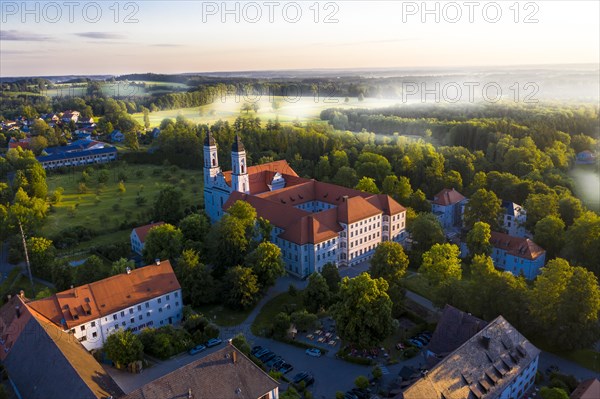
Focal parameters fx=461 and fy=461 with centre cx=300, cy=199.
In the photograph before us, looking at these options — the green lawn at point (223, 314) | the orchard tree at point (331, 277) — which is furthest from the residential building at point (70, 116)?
the orchard tree at point (331, 277)

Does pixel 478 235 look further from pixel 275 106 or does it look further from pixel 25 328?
pixel 275 106

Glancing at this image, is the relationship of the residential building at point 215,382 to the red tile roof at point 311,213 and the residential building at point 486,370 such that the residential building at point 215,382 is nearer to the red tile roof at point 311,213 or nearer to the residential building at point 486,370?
the residential building at point 486,370

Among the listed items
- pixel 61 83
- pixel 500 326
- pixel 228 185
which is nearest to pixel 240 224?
pixel 228 185

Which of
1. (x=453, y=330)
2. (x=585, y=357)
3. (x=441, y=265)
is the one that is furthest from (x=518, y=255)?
(x=453, y=330)

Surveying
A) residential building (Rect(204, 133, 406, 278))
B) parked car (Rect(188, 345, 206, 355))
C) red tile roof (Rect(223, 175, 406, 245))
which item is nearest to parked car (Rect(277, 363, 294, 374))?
parked car (Rect(188, 345, 206, 355))

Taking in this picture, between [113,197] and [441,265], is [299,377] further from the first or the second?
[113,197]

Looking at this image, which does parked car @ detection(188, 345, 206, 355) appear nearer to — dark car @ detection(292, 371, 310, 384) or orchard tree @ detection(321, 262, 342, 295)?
dark car @ detection(292, 371, 310, 384)
